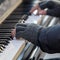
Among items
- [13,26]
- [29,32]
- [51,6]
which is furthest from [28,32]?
[51,6]

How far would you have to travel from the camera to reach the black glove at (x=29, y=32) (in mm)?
1461

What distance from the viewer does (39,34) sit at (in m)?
1.46

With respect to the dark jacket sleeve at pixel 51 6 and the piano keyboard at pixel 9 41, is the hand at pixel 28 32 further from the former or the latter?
the dark jacket sleeve at pixel 51 6

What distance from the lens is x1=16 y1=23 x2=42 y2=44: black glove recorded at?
1461 mm

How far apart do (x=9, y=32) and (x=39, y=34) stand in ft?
1.16

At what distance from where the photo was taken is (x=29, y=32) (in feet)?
4.84

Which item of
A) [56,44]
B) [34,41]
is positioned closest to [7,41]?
[34,41]

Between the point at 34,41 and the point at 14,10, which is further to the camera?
the point at 14,10

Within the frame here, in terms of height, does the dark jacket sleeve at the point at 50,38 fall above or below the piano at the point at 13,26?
above

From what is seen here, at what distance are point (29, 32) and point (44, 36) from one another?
9cm

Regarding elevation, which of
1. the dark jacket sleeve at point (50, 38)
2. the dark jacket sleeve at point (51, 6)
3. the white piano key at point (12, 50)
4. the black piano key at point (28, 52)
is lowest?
the black piano key at point (28, 52)

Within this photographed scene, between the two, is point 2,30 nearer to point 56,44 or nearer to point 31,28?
point 31,28

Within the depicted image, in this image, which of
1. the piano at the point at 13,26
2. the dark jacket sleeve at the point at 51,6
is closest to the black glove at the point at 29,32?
the piano at the point at 13,26

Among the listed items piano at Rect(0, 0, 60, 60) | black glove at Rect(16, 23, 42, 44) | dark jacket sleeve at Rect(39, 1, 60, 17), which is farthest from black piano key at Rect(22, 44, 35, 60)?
dark jacket sleeve at Rect(39, 1, 60, 17)
